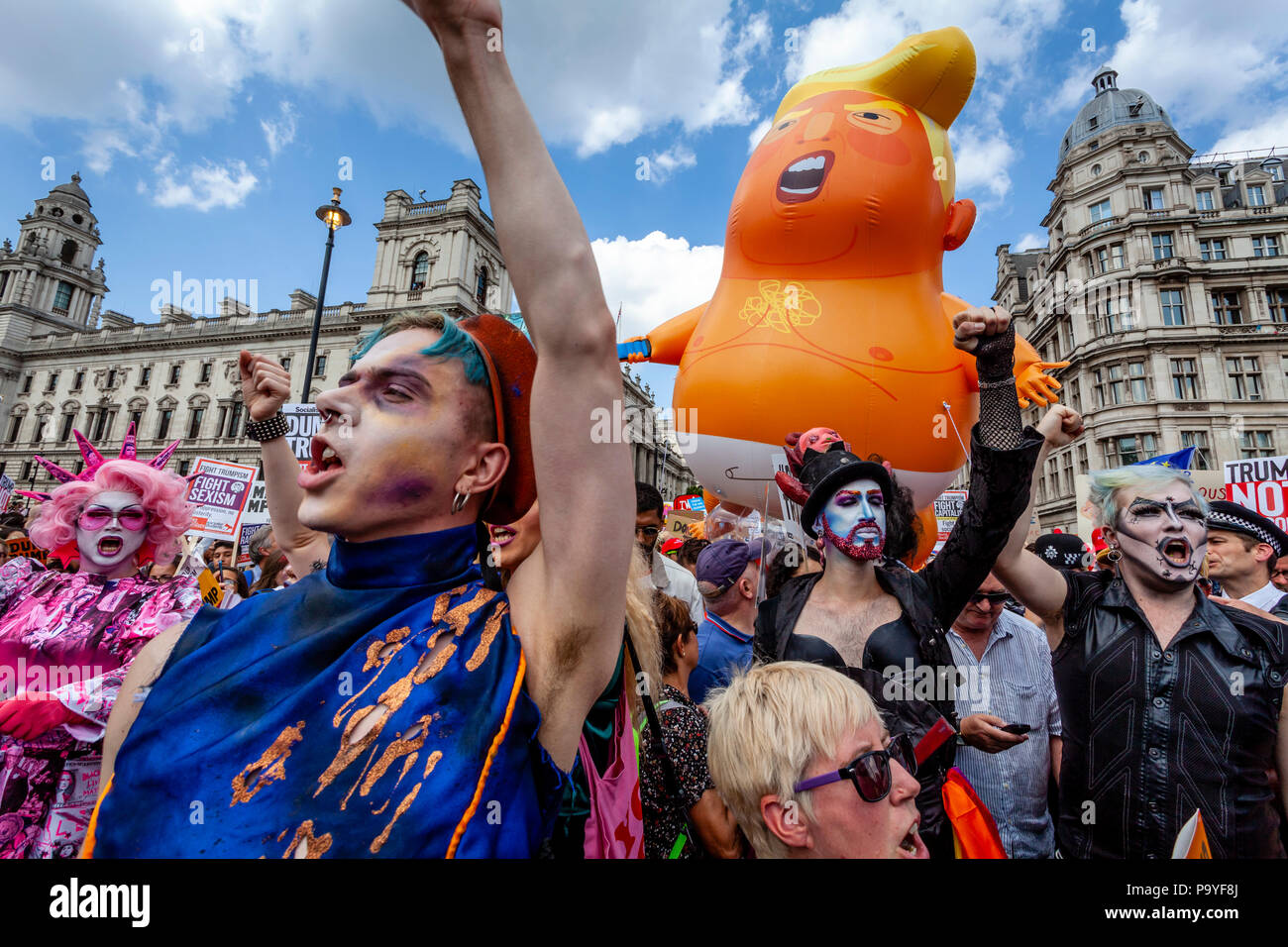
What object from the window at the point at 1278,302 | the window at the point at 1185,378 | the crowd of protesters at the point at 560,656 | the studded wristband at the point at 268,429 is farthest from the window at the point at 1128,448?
the studded wristband at the point at 268,429

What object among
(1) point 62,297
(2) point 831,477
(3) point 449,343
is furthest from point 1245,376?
(1) point 62,297

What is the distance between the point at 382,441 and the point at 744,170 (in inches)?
187

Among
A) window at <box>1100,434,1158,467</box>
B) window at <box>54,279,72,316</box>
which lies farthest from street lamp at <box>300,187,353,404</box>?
window at <box>54,279,72,316</box>

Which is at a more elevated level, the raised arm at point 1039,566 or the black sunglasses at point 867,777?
the raised arm at point 1039,566

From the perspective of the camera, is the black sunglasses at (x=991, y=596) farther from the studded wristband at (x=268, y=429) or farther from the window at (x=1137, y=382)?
the window at (x=1137, y=382)

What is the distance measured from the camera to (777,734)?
5.48 feet

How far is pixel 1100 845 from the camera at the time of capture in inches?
96.0

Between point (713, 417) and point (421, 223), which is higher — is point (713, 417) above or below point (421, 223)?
below

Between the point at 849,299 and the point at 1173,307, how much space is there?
35.8 meters

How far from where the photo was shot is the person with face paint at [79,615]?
2070 mm

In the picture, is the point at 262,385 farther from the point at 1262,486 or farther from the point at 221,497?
the point at 1262,486

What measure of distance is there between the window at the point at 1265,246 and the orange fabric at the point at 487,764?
44.2m
